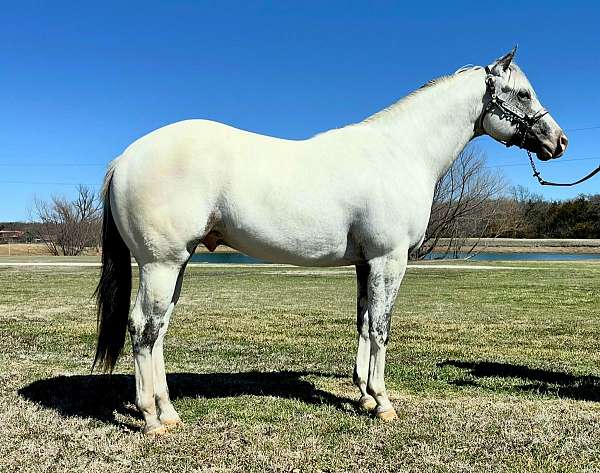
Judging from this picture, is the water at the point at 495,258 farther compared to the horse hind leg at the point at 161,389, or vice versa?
the water at the point at 495,258

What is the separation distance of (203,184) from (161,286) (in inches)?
31.6

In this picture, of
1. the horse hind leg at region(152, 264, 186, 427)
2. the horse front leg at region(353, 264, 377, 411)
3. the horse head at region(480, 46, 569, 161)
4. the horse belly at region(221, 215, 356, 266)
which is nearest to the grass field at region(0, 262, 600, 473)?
the horse hind leg at region(152, 264, 186, 427)

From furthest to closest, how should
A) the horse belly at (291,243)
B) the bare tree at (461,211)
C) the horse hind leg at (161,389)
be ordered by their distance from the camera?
the bare tree at (461,211)
the horse hind leg at (161,389)
the horse belly at (291,243)

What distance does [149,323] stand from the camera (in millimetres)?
3973

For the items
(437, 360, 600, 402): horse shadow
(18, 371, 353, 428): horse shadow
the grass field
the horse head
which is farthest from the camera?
(437, 360, 600, 402): horse shadow

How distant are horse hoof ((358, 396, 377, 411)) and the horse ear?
295cm

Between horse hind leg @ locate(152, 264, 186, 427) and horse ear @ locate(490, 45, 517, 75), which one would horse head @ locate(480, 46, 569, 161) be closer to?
horse ear @ locate(490, 45, 517, 75)

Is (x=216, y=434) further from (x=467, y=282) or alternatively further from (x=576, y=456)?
(x=467, y=282)

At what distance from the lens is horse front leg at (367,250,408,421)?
4.21 m

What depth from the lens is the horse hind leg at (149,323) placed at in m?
3.94

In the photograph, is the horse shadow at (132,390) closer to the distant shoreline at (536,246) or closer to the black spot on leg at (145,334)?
the black spot on leg at (145,334)

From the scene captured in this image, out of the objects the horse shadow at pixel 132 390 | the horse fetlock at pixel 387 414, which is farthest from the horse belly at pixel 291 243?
the horse shadow at pixel 132 390

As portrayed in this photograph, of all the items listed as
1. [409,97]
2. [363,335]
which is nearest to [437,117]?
[409,97]

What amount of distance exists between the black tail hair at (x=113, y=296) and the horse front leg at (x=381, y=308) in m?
1.97
